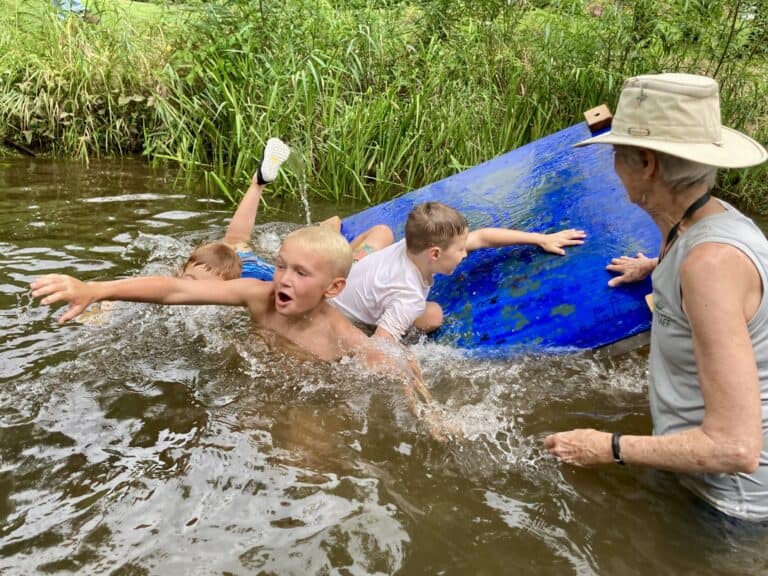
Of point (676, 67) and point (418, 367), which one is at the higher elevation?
point (676, 67)

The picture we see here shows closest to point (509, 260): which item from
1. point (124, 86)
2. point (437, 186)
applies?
point (437, 186)

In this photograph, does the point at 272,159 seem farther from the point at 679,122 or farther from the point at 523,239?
the point at 679,122

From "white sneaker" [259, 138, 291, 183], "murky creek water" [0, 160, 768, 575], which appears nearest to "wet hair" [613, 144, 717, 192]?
"murky creek water" [0, 160, 768, 575]

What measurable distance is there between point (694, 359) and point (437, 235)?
157cm

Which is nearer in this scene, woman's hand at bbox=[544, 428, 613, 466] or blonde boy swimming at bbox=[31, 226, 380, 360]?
woman's hand at bbox=[544, 428, 613, 466]

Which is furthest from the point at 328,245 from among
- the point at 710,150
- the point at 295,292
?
the point at 710,150

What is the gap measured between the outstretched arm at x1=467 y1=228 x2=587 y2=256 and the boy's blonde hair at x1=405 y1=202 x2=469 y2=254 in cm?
23

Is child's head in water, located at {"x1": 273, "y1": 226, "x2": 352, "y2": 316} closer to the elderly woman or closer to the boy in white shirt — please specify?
the boy in white shirt

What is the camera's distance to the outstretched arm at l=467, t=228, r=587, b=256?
3.77 m

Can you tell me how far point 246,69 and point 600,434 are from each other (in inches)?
204

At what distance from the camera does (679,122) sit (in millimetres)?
2141

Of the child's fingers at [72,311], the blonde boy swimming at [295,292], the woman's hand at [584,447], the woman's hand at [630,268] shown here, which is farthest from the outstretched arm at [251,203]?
the woman's hand at [584,447]

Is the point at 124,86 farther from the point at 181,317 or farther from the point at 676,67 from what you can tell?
the point at 676,67

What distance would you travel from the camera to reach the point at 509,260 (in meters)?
3.93
